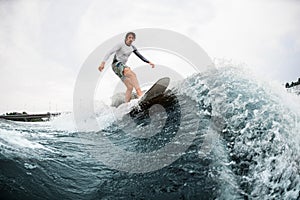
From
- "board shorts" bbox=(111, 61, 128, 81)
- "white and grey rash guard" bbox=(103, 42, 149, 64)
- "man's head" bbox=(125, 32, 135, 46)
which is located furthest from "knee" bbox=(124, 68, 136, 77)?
"man's head" bbox=(125, 32, 135, 46)

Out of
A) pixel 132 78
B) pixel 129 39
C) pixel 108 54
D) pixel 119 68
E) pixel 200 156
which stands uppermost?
pixel 129 39

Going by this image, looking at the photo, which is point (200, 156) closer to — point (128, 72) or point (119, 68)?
point (128, 72)

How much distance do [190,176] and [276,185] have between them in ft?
2.78

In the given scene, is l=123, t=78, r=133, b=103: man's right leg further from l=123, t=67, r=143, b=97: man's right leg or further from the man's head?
the man's head

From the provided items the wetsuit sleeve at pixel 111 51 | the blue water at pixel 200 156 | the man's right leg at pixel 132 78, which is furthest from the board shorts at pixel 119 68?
the blue water at pixel 200 156

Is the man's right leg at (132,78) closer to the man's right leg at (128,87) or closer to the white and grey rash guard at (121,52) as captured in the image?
the man's right leg at (128,87)

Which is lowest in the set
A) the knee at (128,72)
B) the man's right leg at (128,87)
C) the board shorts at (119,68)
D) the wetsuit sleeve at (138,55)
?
the man's right leg at (128,87)

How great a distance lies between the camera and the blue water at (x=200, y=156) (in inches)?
109

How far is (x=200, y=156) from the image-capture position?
318 cm

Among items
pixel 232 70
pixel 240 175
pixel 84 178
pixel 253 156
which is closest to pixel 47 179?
pixel 84 178

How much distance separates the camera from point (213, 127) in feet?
12.1

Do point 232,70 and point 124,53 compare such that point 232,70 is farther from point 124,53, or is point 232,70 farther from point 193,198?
point 124,53

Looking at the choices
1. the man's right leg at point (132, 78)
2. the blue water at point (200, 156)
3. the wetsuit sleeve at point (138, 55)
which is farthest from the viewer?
the wetsuit sleeve at point (138, 55)

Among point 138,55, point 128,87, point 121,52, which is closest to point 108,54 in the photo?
point 121,52
